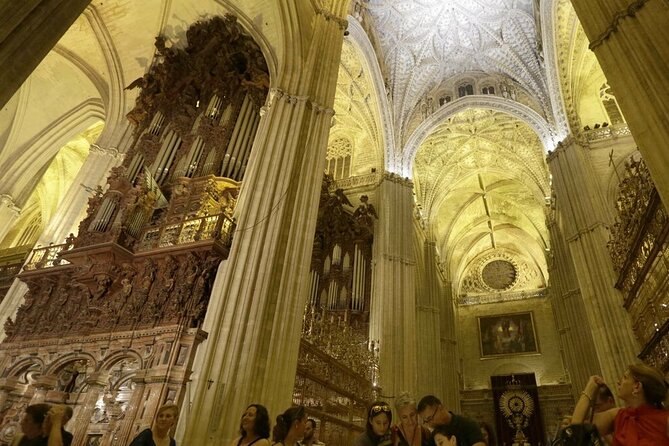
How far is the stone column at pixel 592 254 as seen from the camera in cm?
863

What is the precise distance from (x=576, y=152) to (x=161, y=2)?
11.9m

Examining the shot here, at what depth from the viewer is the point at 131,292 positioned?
6.98m

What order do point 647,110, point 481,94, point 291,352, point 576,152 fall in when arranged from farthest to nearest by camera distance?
point 481,94 → point 576,152 → point 291,352 → point 647,110

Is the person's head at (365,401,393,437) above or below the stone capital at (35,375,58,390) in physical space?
below

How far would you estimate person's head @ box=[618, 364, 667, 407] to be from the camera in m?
1.90

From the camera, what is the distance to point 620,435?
192cm

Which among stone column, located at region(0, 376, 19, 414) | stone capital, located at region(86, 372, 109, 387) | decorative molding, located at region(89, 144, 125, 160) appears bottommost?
stone column, located at region(0, 376, 19, 414)

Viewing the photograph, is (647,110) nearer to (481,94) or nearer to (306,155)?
(306,155)

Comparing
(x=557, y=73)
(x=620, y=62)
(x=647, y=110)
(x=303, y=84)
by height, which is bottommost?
(x=647, y=110)

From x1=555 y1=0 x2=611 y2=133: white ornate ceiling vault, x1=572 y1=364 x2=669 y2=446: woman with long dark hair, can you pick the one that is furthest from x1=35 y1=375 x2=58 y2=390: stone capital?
x1=555 y1=0 x2=611 y2=133: white ornate ceiling vault

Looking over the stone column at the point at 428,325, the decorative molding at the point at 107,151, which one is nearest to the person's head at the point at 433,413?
the decorative molding at the point at 107,151

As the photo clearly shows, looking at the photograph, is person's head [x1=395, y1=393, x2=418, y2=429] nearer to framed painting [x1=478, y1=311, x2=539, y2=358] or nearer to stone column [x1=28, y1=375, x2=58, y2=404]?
stone column [x1=28, y1=375, x2=58, y2=404]

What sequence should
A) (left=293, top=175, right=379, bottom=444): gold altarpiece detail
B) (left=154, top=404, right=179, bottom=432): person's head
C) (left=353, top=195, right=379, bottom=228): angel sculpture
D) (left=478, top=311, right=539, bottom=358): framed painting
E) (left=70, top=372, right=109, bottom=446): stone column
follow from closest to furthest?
(left=154, top=404, right=179, bottom=432): person's head < (left=70, top=372, right=109, bottom=446): stone column < (left=293, top=175, right=379, bottom=444): gold altarpiece detail < (left=353, top=195, right=379, bottom=228): angel sculpture < (left=478, top=311, right=539, bottom=358): framed painting

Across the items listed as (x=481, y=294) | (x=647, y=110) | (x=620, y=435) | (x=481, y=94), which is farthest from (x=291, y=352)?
(x=481, y=294)
